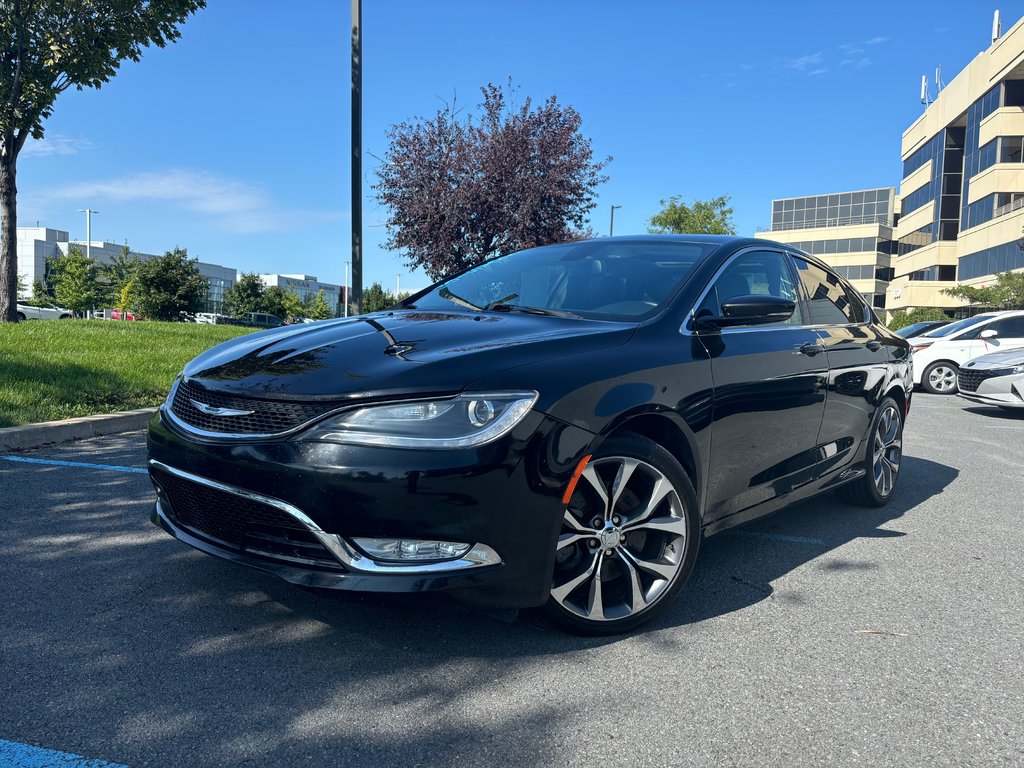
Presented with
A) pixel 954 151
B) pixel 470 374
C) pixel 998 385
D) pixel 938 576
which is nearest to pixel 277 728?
pixel 470 374

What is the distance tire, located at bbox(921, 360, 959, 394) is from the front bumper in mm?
14138

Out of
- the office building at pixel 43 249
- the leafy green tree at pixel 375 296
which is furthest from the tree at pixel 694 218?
the office building at pixel 43 249

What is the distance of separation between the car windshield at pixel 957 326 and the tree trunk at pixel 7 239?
53.2 ft

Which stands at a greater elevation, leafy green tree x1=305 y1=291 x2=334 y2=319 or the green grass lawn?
leafy green tree x1=305 y1=291 x2=334 y2=319

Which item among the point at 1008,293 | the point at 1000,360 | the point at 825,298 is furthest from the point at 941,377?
the point at 1008,293

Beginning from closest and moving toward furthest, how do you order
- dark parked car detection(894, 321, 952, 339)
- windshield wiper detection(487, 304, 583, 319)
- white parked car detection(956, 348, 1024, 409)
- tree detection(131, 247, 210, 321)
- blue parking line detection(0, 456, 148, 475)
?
windshield wiper detection(487, 304, 583, 319) < blue parking line detection(0, 456, 148, 475) < white parked car detection(956, 348, 1024, 409) < dark parked car detection(894, 321, 952, 339) < tree detection(131, 247, 210, 321)

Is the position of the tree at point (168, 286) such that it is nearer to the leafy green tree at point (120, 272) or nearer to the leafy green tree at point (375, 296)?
the leafy green tree at point (120, 272)

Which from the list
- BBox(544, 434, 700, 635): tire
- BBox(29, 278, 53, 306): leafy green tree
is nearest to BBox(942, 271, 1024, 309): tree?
BBox(544, 434, 700, 635): tire

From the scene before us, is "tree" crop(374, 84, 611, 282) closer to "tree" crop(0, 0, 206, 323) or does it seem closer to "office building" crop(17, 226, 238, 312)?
"tree" crop(0, 0, 206, 323)

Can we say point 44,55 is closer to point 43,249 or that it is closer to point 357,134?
point 357,134

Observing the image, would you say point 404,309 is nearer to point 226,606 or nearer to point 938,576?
point 226,606

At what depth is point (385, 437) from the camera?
8.23 ft

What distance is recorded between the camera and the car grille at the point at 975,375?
1108 centimetres

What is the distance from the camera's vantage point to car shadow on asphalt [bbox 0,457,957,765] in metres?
2.22
